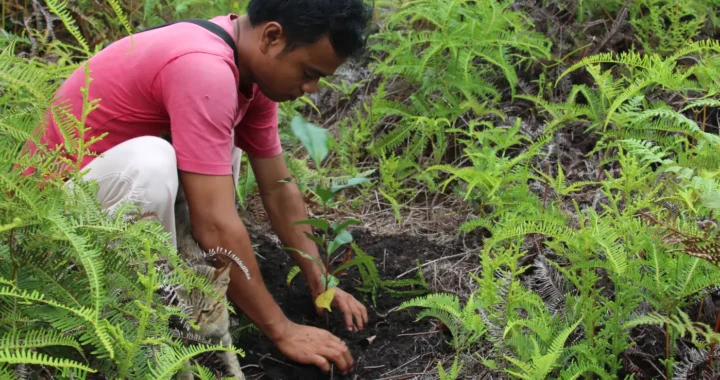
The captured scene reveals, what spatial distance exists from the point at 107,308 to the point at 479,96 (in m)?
2.59

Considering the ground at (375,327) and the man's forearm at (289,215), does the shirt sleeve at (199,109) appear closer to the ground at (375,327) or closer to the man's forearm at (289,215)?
the man's forearm at (289,215)

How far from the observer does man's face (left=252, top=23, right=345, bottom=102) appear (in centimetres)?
232

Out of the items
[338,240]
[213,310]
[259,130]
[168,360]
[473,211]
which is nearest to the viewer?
[168,360]

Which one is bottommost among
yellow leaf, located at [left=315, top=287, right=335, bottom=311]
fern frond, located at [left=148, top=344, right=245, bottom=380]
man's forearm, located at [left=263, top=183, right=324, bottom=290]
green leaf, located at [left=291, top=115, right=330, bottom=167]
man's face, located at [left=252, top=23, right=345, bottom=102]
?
man's forearm, located at [left=263, top=183, right=324, bottom=290]

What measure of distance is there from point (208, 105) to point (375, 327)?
1.04m

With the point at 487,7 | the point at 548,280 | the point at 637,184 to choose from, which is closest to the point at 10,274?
the point at 548,280

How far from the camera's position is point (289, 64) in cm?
235

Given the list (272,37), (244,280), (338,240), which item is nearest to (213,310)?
(244,280)

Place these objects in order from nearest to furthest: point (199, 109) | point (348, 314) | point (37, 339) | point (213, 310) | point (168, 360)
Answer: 1. point (37, 339)
2. point (168, 360)
3. point (213, 310)
4. point (199, 109)
5. point (348, 314)

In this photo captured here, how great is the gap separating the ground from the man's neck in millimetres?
852

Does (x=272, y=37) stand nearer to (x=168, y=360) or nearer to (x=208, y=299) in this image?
(x=208, y=299)

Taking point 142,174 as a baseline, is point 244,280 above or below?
below

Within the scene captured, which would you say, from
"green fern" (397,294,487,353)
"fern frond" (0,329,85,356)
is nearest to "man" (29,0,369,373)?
"green fern" (397,294,487,353)

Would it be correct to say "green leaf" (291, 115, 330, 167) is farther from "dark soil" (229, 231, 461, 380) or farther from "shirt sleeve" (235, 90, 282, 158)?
"dark soil" (229, 231, 461, 380)
